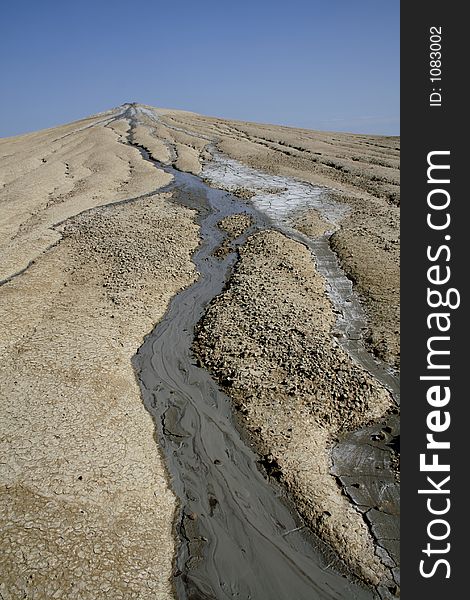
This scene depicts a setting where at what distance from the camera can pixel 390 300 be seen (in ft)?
66.3

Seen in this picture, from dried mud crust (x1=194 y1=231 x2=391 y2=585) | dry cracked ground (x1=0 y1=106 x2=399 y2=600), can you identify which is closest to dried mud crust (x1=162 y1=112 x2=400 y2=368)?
dry cracked ground (x1=0 y1=106 x2=399 y2=600)

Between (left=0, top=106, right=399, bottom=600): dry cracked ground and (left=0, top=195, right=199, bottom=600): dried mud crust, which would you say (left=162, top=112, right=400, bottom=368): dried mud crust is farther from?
(left=0, top=195, right=199, bottom=600): dried mud crust

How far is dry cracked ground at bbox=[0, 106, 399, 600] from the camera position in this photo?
10.2m

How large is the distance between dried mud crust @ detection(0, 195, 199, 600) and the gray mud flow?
17.5 inches

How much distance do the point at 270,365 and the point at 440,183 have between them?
9271 mm

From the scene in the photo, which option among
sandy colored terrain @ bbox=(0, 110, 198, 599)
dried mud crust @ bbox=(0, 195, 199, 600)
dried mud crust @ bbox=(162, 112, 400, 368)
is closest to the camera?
dried mud crust @ bbox=(0, 195, 199, 600)

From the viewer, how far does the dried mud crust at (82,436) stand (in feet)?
31.8

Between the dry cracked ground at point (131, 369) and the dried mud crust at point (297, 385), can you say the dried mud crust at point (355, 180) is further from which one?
the dried mud crust at point (297, 385)

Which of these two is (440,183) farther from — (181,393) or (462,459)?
(181,393)

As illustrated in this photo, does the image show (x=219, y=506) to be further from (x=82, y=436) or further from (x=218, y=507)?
(x=82, y=436)

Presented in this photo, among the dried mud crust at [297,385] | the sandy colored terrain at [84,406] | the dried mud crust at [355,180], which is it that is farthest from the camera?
the dried mud crust at [355,180]

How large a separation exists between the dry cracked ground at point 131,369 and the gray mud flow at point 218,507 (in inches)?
16.1

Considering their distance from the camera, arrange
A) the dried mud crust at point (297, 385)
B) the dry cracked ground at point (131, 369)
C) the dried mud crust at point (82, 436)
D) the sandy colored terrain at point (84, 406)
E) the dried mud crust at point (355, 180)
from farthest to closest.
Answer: the dried mud crust at point (355, 180)
the dried mud crust at point (297, 385)
the dry cracked ground at point (131, 369)
the sandy colored terrain at point (84, 406)
the dried mud crust at point (82, 436)

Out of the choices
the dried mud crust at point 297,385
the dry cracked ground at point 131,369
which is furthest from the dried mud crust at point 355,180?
the dried mud crust at point 297,385
